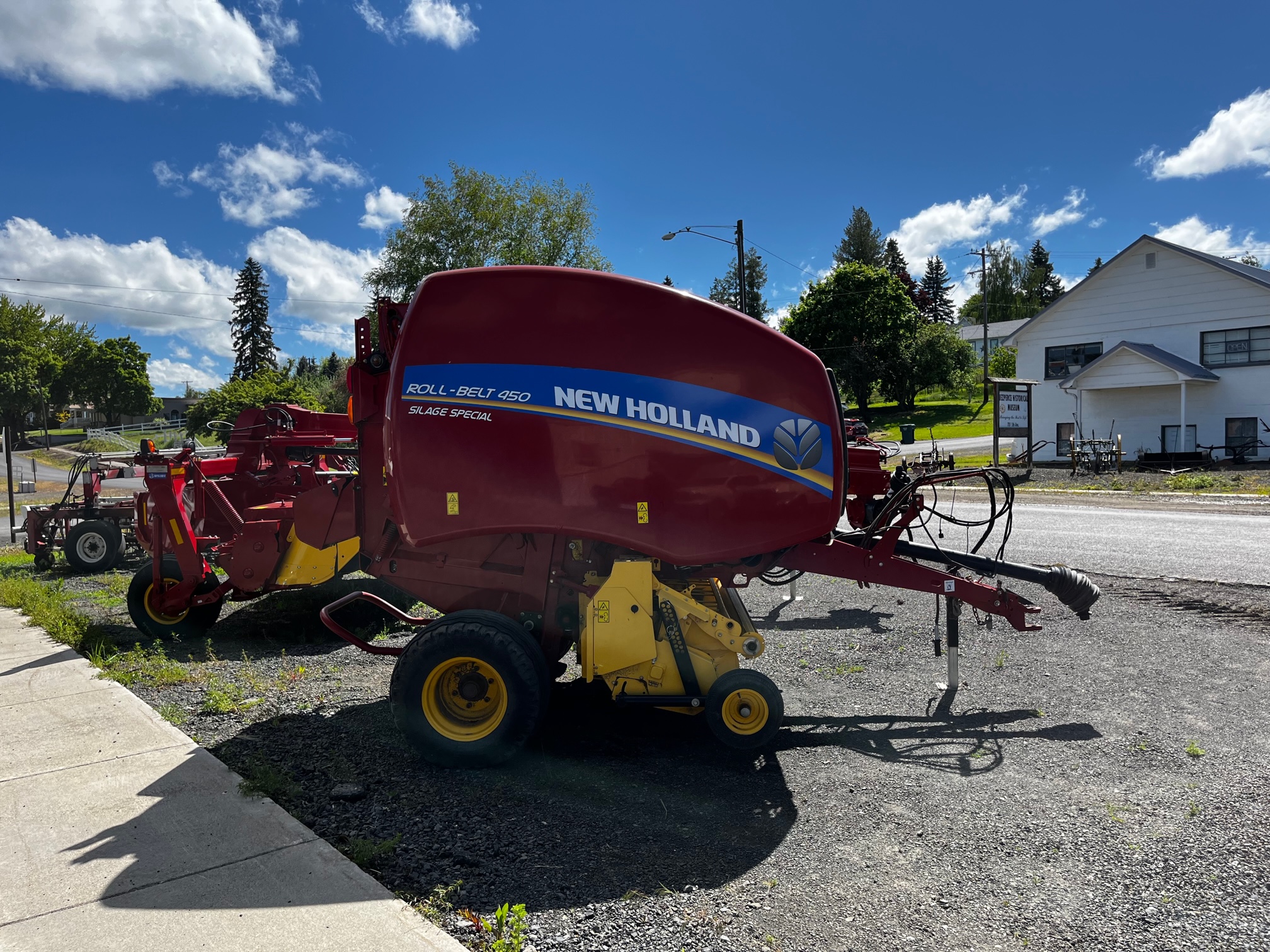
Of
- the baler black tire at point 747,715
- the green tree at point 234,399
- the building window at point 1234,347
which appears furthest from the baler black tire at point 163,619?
the green tree at point 234,399

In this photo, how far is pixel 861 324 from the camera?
52.8m

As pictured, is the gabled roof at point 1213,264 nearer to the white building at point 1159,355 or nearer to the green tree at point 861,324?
the white building at point 1159,355

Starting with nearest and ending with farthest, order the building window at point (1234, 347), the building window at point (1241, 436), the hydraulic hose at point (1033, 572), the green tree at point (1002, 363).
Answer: the hydraulic hose at point (1033, 572)
the building window at point (1241, 436)
the building window at point (1234, 347)
the green tree at point (1002, 363)

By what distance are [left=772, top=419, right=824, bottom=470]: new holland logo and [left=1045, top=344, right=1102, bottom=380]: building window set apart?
1199 inches

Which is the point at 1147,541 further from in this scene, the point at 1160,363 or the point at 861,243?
the point at 861,243

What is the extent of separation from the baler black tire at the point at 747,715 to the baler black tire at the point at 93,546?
1142cm

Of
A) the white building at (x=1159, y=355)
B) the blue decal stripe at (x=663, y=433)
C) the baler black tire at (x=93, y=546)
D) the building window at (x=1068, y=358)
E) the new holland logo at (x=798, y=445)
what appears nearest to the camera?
the blue decal stripe at (x=663, y=433)

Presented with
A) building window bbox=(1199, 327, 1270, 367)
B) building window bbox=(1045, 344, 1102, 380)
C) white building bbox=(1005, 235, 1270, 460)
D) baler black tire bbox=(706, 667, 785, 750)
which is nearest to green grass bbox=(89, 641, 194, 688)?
baler black tire bbox=(706, 667, 785, 750)

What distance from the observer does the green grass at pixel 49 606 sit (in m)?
7.62

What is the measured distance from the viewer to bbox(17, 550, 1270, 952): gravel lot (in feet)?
10.5

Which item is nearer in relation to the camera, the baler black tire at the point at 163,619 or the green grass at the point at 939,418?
the baler black tire at the point at 163,619

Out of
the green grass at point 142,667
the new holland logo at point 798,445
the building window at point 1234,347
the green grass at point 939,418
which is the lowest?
the green grass at point 142,667

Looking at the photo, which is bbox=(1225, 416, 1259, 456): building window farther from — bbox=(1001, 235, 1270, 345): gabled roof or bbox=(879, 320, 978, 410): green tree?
bbox=(879, 320, 978, 410): green tree

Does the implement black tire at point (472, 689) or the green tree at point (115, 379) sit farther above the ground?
the green tree at point (115, 379)
